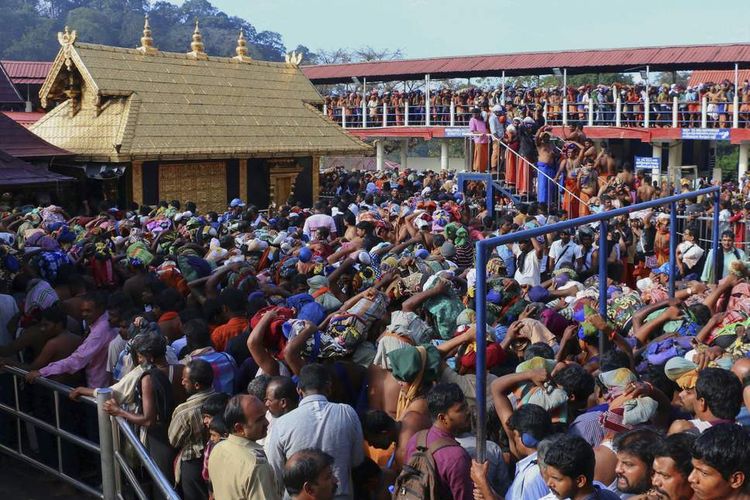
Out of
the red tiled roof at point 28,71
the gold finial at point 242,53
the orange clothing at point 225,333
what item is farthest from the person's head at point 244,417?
the red tiled roof at point 28,71

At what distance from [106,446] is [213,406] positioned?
0.92m

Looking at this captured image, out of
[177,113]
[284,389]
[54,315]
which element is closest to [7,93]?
[177,113]

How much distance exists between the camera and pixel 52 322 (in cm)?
620

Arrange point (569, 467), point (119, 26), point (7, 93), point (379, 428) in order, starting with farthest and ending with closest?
1. point (119, 26)
2. point (7, 93)
3. point (379, 428)
4. point (569, 467)

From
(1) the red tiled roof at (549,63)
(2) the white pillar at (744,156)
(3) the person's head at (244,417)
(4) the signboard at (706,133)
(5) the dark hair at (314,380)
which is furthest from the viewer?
(1) the red tiled roof at (549,63)

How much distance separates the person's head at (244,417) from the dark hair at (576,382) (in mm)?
1675

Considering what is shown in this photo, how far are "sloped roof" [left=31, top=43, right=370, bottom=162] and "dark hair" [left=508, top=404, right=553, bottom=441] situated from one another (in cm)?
1289

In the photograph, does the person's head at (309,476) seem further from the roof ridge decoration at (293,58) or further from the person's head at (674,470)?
the roof ridge decoration at (293,58)

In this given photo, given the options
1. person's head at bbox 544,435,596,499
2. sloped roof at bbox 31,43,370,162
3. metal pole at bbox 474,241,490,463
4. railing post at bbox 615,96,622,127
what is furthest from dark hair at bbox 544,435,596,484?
railing post at bbox 615,96,622,127

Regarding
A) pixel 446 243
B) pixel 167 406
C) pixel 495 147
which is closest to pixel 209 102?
pixel 495 147

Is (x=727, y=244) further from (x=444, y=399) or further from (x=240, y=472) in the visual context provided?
(x=240, y=472)

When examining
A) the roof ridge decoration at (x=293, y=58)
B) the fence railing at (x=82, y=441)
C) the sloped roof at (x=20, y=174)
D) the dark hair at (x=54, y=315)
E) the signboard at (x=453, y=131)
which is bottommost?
the fence railing at (x=82, y=441)

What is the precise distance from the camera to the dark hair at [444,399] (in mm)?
4168

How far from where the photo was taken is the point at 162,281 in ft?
26.2
